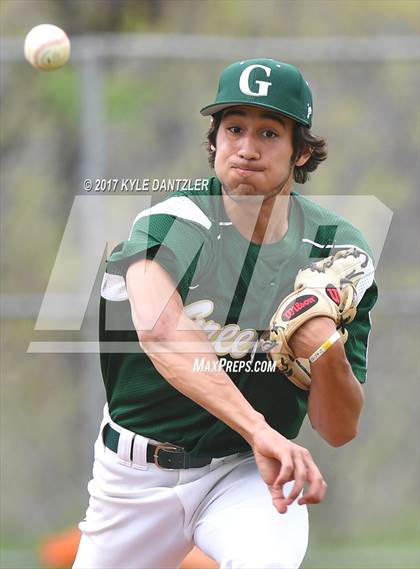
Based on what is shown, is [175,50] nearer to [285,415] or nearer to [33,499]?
[33,499]

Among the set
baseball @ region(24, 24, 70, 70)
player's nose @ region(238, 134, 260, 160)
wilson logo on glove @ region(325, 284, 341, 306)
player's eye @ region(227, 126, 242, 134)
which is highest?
baseball @ region(24, 24, 70, 70)

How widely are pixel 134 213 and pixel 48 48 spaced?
1534 millimetres

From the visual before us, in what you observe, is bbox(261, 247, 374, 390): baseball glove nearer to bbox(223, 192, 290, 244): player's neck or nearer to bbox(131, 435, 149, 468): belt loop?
bbox(223, 192, 290, 244): player's neck

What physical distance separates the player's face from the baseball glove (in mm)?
371

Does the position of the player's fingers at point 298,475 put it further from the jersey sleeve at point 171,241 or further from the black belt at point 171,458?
the black belt at point 171,458

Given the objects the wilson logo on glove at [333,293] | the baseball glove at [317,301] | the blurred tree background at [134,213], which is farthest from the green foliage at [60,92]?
the wilson logo on glove at [333,293]

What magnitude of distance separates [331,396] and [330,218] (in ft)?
2.34

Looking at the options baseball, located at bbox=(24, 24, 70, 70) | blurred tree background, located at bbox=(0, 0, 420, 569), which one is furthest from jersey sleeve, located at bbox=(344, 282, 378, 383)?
blurred tree background, located at bbox=(0, 0, 420, 569)

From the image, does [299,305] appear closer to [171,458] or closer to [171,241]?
[171,241]

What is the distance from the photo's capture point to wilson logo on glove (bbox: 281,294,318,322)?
3805 mm

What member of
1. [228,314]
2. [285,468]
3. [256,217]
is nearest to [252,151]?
[256,217]

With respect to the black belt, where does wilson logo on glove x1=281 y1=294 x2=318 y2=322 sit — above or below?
above

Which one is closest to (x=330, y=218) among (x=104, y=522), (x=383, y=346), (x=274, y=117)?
(x=274, y=117)

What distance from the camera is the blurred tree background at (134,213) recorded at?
7.66 m
